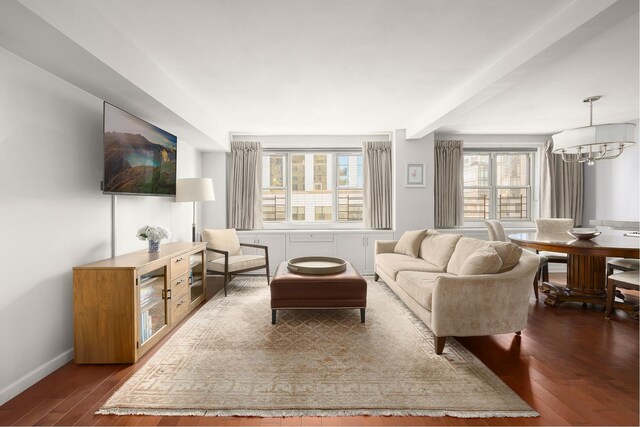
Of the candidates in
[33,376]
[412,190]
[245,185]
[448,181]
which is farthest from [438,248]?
[33,376]

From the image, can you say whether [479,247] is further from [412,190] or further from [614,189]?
[614,189]

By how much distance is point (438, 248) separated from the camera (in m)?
3.84

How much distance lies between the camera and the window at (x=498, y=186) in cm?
593

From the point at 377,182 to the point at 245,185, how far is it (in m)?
2.30

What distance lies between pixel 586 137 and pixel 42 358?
197 inches

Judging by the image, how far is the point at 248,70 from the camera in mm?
3008

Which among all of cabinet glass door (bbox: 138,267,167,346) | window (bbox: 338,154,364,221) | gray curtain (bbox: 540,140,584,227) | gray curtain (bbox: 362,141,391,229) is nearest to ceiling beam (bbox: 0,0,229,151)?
cabinet glass door (bbox: 138,267,167,346)

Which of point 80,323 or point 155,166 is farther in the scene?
point 155,166

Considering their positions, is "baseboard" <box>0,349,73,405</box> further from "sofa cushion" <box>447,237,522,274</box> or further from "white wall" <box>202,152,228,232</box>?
"sofa cushion" <box>447,237,522,274</box>

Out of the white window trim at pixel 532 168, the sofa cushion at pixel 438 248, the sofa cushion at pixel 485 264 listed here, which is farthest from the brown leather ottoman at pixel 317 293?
the white window trim at pixel 532 168

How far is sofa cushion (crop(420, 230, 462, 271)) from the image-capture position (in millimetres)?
3619

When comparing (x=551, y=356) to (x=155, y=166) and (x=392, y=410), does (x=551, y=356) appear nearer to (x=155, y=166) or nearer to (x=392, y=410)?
(x=392, y=410)

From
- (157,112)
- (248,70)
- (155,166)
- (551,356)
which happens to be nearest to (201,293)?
(155,166)

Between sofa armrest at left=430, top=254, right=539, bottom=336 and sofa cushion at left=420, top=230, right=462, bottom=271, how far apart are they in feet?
3.32
